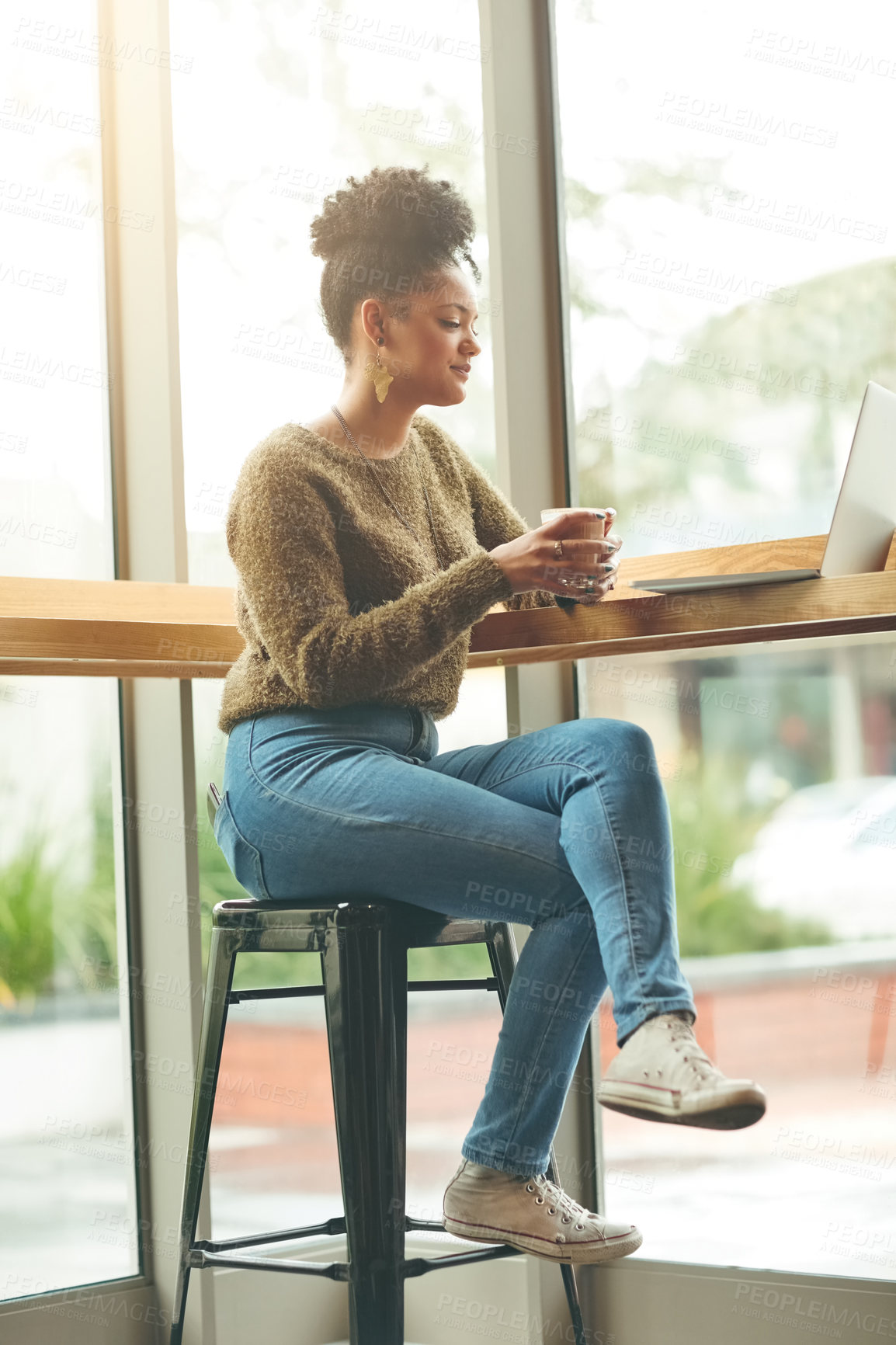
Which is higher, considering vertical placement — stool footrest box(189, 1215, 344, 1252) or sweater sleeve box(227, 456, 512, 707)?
sweater sleeve box(227, 456, 512, 707)

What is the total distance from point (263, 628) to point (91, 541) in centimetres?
72

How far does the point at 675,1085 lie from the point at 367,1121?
0.34 meters

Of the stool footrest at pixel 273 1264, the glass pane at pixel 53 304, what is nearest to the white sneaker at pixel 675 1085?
the stool footrest at pixel 273 1264

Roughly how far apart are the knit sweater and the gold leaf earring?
9 cm

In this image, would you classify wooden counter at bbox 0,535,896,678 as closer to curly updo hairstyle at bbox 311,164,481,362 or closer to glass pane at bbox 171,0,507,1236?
glass pane at bbox 171,0,507,1236

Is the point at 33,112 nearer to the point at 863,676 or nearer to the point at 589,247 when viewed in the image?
the point at 589,247

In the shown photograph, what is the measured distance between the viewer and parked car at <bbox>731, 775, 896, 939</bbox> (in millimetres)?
1783

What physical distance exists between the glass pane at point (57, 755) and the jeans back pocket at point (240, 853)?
56 centimetres

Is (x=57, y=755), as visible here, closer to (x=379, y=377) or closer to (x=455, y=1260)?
(x=379, y=377)

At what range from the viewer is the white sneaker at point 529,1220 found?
1.34m

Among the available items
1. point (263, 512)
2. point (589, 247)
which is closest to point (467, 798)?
point (263, 512)

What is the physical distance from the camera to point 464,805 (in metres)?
1.39

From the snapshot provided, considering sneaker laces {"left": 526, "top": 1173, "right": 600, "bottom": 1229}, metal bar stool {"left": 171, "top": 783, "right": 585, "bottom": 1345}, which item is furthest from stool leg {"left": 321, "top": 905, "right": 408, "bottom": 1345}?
sneaker laces {"left": 526, "top": 1173, "right": 600, "bottom": 1229}

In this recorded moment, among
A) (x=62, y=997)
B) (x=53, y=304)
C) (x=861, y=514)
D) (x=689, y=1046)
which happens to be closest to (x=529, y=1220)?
(x=689, y=1046)
